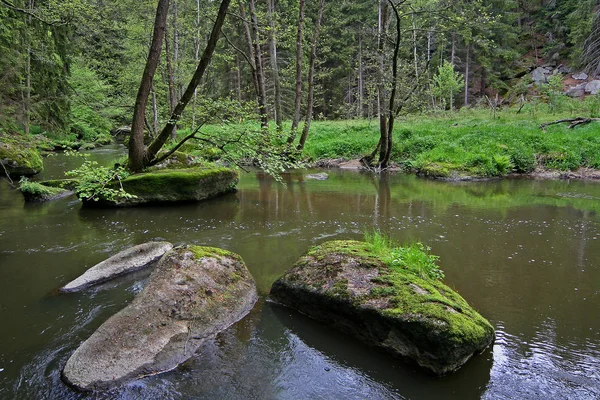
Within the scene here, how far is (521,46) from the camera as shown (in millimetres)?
38562

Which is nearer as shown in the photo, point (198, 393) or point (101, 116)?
point (198, 393)

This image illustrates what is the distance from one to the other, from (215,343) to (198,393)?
76 cm

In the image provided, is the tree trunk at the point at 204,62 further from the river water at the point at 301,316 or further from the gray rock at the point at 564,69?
the gray rock at the point at 564,69

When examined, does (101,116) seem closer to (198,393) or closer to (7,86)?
(7,86)

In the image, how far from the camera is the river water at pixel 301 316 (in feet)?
11.5

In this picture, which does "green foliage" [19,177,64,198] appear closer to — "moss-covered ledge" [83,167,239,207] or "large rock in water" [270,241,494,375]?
"moss-covered ledge" [83,167,239,207]

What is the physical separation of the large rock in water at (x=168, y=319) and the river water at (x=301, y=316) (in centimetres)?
14

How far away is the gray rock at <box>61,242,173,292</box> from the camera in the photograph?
543 centimetres

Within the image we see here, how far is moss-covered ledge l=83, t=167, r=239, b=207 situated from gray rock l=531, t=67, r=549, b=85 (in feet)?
110

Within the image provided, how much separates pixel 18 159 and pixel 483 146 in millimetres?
19097

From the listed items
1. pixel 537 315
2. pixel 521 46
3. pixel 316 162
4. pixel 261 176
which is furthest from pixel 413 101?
pixel 521 46

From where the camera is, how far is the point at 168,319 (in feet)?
13.5

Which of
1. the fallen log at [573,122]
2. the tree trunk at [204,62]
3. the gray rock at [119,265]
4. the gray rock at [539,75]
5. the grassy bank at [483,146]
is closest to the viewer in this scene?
the gray rock at [119,265]

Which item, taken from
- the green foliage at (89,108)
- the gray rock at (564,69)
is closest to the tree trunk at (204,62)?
the green foliage at (89,108)
